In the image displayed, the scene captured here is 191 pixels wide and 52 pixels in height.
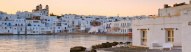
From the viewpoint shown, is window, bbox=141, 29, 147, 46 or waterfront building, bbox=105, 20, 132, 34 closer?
window, bbox=141, 29, 147, 46

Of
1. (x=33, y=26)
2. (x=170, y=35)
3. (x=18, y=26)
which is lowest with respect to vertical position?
(x=170, y=35)

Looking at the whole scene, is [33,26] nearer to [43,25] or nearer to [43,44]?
[43,25]

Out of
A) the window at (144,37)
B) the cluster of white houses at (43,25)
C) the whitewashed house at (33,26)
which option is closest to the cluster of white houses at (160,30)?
the window at (144,37)

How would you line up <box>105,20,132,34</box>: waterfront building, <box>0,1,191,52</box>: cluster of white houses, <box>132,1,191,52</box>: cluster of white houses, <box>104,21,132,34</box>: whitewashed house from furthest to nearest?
<box>105,20,132,34</box>: waterfront building, <box>104,21,132,34</box>: whitewashed house, <box>132,1,191,52</box>: cluster of white houses, <box>0,1,191,52</box>: cluster of white houses

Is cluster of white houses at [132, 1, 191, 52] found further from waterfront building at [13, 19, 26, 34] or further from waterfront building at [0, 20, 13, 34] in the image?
waterfront building at [0, 20, 13, 34]

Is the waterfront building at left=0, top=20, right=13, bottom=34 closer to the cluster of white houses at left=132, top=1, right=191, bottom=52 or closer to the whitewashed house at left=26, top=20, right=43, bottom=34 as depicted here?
the whitewashed house at left=26, top=20, right=43, bottom=34

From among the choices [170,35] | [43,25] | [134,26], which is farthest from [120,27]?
[170,35]

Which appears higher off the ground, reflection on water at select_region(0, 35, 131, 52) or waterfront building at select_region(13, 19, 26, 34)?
waterfront building at select_region(13, 19, 26, 34)

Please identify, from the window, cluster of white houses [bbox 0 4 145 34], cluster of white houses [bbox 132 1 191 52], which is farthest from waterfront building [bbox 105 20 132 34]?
the window

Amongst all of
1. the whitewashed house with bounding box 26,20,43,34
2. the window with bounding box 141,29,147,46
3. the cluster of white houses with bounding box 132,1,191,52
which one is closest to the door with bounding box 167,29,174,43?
the cluster of white houses with bounding box 132,1,191,52

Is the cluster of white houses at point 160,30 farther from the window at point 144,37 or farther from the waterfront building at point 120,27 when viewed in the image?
the waterfront building at point 120,27

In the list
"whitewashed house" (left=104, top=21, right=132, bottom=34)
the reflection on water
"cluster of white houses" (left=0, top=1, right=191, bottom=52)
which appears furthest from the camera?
"whitewashed house" (left=104, top=21, right=132, bottom=34)

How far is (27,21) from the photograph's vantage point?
10994 cm

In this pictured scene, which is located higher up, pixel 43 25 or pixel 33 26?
pixel 43 25
